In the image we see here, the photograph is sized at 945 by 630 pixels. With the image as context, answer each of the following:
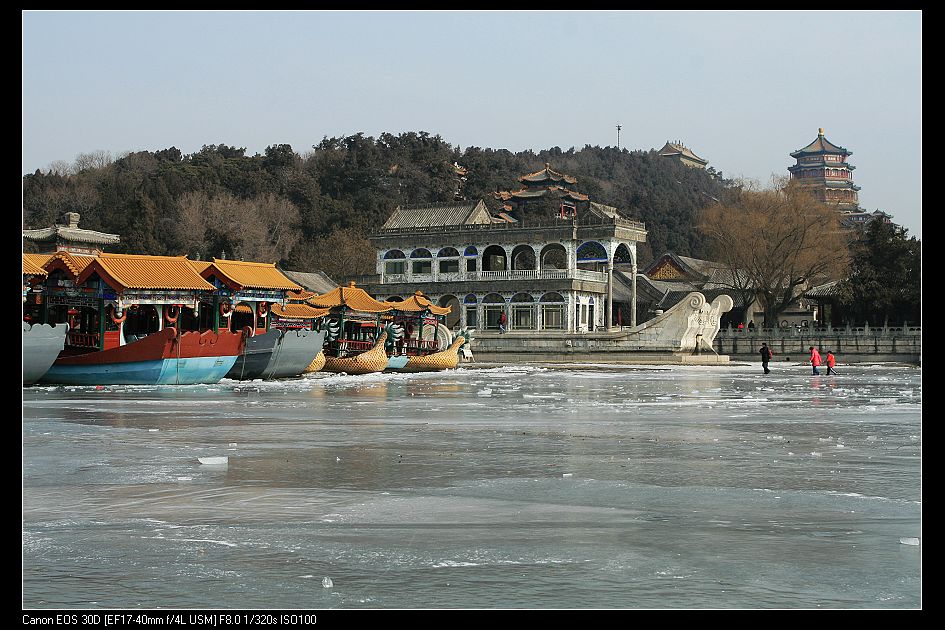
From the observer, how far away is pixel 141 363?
29031mm

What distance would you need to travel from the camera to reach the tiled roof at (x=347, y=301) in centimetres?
4369

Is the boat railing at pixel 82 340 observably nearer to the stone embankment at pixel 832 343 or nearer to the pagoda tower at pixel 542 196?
the stone embankment at pixel 832 343

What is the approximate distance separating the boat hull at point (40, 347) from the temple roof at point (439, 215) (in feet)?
145

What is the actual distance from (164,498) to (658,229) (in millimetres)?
97759

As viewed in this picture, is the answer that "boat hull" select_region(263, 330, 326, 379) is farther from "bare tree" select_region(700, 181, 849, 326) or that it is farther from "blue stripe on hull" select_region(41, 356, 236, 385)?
"bare tree" select_region(700, 181, 849, 326)

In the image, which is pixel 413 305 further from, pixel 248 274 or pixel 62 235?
pixel 62 235

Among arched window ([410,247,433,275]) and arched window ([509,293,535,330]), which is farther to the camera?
arched window ([410,247,433,275])

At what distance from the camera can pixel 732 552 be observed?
769 cm

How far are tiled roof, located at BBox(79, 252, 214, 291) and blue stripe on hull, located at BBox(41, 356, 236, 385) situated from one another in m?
2.40

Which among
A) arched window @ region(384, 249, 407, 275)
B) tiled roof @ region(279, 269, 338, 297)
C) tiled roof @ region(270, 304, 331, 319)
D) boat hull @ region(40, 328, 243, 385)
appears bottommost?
boat hull @ region(40, 328, 243, 385)

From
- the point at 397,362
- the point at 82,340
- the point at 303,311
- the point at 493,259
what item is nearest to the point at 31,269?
the point at 82,340

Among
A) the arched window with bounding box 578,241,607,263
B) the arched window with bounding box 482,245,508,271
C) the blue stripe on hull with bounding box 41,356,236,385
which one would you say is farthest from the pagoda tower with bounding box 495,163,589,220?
the blue stripe on hull with bounding box 41,356,236,385

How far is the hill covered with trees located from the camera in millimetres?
77062

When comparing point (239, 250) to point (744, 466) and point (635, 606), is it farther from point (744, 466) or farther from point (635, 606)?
point (635, 606)
